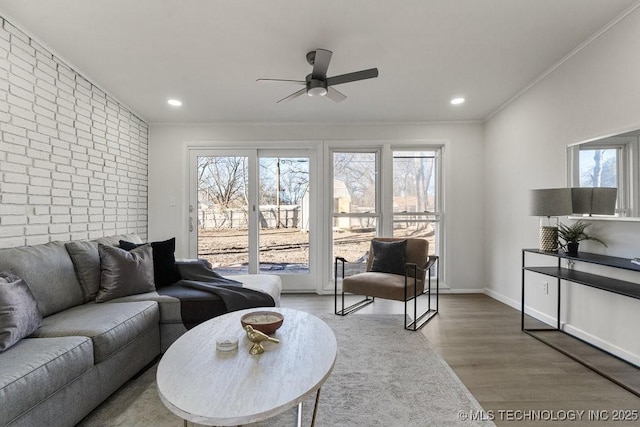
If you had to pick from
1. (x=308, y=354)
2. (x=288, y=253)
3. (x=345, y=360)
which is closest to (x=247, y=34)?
(x=308, y=354)

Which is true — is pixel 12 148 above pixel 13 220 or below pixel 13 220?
above

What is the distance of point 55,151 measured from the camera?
2.68 metres

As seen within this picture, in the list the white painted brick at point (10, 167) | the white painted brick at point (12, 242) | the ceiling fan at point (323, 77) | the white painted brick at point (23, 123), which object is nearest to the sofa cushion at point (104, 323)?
the white painted brick at point (12, 242)

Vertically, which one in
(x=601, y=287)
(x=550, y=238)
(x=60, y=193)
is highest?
(x=60, y=193)

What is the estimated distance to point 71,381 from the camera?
1.57 m

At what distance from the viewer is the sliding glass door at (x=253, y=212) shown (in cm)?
444

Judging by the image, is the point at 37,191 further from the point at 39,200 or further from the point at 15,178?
the point at 15,178

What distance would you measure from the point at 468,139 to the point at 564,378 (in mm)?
3190

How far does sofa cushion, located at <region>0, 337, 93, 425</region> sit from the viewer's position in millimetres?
A: 1262

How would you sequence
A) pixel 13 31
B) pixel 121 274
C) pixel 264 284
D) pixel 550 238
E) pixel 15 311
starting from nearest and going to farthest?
pixel 15 311 < pixel 13 31 < pixel 121 274 < pixel 550 238 < pixel 264 284

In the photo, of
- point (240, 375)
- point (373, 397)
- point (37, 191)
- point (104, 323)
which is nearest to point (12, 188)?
point (37, 191)

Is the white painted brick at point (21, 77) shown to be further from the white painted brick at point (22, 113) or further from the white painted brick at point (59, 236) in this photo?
the white painted brick at point (59, 236)

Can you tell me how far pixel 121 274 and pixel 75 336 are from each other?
0.79 metres

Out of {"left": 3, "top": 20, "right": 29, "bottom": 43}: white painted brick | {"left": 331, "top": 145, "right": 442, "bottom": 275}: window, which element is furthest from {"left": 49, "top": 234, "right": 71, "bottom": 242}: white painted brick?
{"left": 331, "top": 145, "right": 442, "bottom": 275}: window
